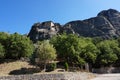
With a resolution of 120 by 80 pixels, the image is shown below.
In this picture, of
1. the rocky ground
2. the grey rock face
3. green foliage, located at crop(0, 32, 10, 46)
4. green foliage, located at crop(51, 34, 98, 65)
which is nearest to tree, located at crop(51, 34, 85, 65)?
green foliage, located at crop(51, 34, 98, 65)

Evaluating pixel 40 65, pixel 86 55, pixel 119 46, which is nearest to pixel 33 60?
pixel 40 65

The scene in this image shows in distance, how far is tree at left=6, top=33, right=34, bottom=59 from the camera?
4803 cm

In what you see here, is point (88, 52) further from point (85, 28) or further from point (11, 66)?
point (85, 28)

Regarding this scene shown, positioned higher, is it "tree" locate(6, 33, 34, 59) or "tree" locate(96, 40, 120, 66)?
"tree" locate(6, 33, 34, 59)

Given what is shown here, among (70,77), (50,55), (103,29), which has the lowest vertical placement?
(70,77)

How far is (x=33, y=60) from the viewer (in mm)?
49312

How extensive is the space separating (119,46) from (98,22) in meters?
64.3

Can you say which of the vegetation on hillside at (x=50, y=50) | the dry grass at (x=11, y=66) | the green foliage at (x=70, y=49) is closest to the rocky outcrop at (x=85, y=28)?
the vegetation on hillside at (x=50, y=50)

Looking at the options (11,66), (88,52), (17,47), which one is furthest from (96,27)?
(11,66)

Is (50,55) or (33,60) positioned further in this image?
(33,60)

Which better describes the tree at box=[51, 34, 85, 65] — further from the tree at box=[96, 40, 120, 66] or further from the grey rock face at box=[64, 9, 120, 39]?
the grey rock face at box=[64, 9, 120, 39]

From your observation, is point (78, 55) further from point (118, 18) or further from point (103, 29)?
point (118, 18)

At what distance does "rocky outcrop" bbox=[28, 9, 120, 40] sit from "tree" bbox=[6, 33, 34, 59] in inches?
2578

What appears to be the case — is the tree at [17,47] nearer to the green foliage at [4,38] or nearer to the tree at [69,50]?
the green foliage at [4,38]
